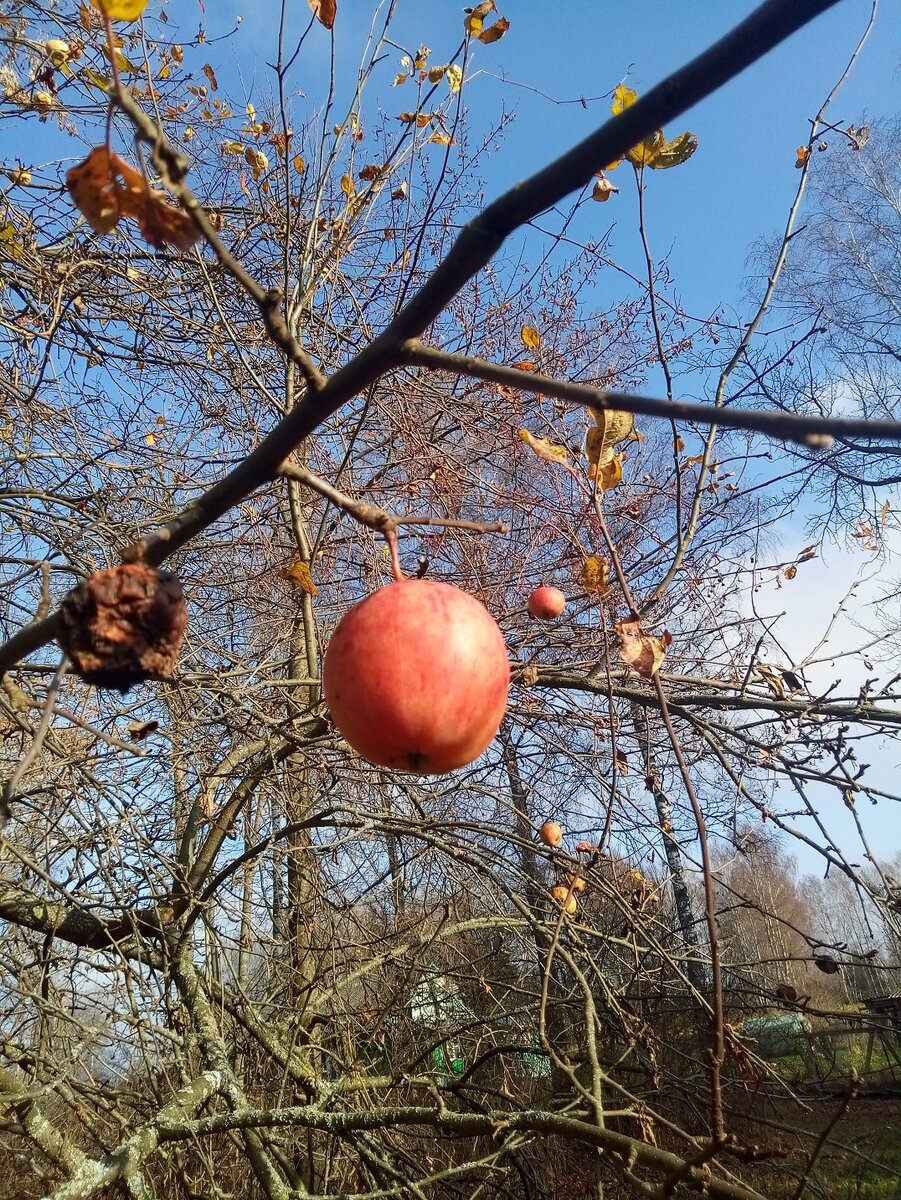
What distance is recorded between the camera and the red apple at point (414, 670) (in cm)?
110

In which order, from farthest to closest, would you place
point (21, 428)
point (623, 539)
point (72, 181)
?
1. point (623, 539)
2. point (21, 428)
3. point (72, 181)

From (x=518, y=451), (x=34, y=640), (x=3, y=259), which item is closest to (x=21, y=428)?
(x=3, y=259)

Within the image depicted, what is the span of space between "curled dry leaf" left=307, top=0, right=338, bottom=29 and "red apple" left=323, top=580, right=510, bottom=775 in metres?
2.91

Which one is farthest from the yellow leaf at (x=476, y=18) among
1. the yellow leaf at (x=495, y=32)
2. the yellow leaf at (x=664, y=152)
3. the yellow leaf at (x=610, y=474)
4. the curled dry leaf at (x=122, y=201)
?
the curled dry leaf at (x=122, y=201)

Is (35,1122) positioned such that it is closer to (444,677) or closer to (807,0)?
(444,677)

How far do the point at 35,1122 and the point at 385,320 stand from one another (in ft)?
13.6

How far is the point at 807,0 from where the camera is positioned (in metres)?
0.59

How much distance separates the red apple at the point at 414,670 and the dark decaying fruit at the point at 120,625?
293 millimetres

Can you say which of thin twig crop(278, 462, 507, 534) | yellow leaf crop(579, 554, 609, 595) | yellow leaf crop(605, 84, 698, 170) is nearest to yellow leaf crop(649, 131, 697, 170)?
yellow leaf crop(605, 84, 698, 170)

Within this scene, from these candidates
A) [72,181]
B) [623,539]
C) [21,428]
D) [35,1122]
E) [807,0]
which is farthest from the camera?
[623,539]

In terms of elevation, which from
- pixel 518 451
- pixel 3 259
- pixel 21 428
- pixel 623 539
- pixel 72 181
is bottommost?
pixel 72 181

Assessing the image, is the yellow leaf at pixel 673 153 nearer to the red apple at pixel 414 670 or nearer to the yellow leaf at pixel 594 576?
the yellow leaf at pixel 594 576

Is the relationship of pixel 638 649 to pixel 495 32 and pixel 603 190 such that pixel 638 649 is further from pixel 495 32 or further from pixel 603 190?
pixel 495 32

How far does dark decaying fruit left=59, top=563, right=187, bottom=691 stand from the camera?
0.87m
